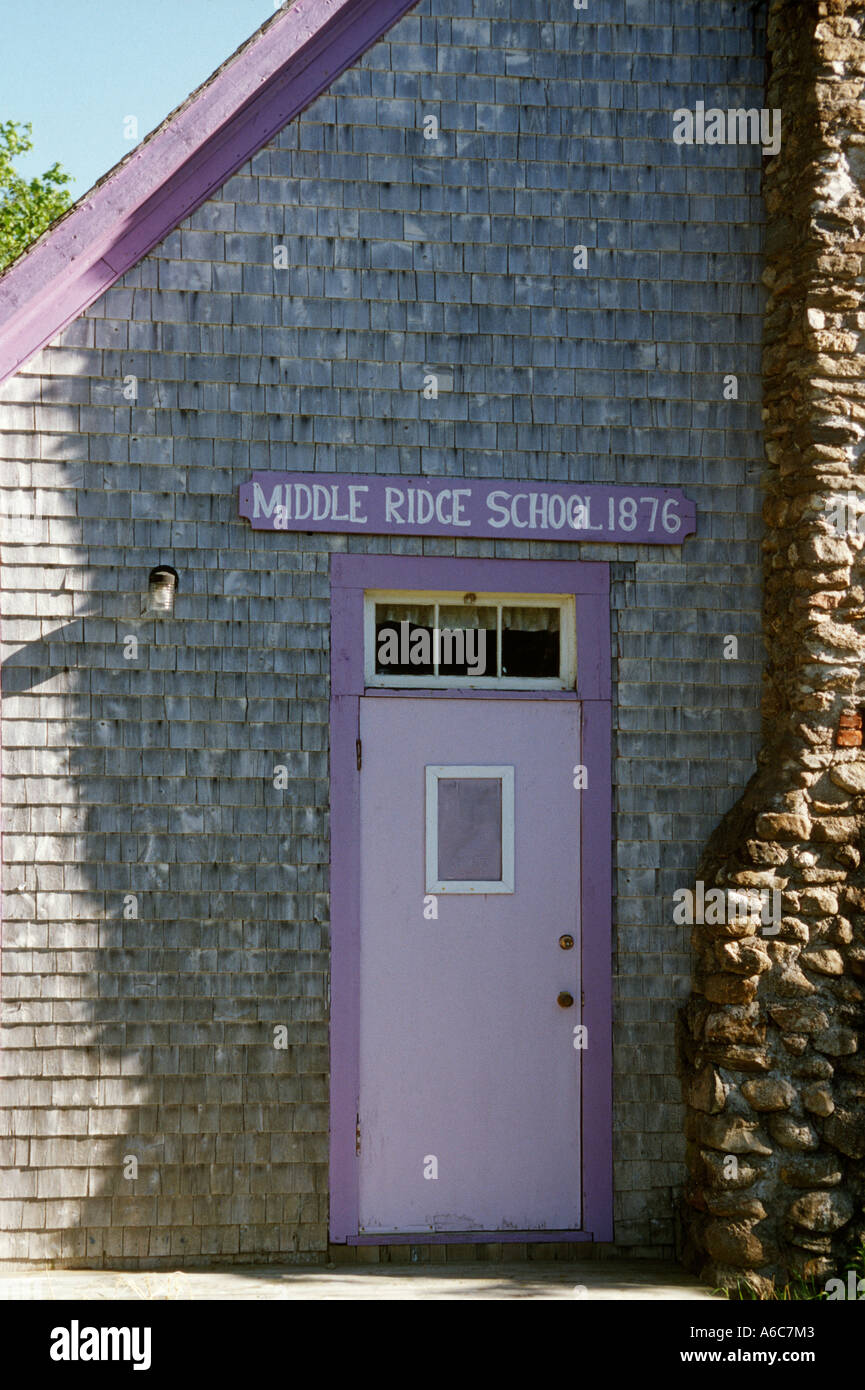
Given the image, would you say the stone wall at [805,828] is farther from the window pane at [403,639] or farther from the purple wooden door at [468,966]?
the window pane at [403,639]

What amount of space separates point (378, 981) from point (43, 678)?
79.0 inches

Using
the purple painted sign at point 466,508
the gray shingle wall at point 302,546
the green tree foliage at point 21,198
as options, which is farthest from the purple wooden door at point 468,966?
the green tree foliage at point 21,198

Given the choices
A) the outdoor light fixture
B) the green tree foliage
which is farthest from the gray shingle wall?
the green tree foliage

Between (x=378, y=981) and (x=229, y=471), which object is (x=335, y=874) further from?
(x=229, y=471)

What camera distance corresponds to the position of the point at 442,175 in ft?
22.6

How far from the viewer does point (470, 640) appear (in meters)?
6.92

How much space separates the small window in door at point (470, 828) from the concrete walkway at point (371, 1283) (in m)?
1.66

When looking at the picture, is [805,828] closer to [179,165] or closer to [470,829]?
[470,829]

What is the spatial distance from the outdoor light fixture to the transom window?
2.90ft

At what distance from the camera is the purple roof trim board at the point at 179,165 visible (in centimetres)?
641

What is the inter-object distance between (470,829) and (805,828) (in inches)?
58.8

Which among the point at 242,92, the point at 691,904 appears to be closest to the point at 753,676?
the point at 691,904

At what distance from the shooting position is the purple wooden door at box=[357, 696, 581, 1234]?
21.8 feet

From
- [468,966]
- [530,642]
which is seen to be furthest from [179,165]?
[468,966]
